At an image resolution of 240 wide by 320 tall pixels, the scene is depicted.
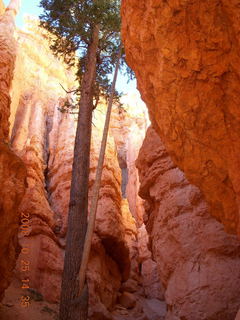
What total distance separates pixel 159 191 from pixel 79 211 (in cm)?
285

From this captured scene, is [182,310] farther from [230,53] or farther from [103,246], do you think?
[103,246]

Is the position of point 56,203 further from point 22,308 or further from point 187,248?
point 187,248

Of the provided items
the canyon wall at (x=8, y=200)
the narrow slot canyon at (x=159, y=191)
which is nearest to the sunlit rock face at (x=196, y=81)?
the narrow slot canyon at (x=159, y=191)

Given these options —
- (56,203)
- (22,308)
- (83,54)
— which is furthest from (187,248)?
(56,203)

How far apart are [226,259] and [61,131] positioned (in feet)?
44.9

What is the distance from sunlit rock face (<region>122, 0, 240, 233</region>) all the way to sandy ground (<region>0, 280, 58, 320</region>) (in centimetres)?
561

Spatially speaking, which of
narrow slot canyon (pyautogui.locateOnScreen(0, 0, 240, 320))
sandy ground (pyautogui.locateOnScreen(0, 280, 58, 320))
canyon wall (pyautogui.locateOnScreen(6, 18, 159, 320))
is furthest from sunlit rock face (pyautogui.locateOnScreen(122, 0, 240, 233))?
sandy ground (pyautogui.locateOnScreen(0, 280, 58, 320))

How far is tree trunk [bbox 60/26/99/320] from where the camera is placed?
6.09 metres

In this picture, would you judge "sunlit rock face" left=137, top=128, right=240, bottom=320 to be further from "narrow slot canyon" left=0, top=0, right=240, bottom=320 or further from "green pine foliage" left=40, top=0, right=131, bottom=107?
"green pine foliage" left=40, top=0, right=131, bottom=107

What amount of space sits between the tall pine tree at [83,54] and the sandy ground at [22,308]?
2.73 m

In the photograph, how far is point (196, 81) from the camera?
4.71 meters

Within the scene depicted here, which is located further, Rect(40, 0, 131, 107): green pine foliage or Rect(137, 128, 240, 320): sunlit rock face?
Rect(40, 0, 131, 107): green pine foliage

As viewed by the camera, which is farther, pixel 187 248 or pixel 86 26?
pixel 86 26

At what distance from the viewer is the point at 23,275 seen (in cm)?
1084
